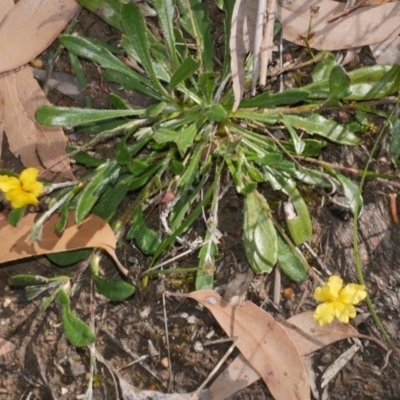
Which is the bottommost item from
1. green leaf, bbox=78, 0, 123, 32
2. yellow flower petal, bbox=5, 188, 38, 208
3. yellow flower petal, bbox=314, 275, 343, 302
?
yellow flower petal, bbox=314, 275, 343, 302

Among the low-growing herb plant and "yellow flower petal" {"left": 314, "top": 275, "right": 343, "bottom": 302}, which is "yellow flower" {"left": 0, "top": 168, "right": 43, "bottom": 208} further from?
"yellow flower petal" {"left": 314, "top": 275, "right": 343, "bottom": 302}

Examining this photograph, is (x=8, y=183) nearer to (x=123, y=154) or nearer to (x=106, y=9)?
(x=123, y=154)

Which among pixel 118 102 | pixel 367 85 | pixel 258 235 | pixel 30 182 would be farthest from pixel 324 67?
pixel 30 182

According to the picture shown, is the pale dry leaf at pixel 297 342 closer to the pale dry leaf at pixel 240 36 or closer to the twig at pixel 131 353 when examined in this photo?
the twig at pixel 131 353

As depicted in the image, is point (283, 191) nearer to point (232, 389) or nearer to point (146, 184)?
point (146, 184)

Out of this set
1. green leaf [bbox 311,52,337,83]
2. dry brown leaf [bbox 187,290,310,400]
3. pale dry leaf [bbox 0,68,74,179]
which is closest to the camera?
dry brown leaf [bbox 187,290,310,400]

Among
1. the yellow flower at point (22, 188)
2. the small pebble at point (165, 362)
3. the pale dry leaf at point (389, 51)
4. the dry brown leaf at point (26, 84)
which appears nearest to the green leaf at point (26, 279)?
the yellow flower at point (22, 188)

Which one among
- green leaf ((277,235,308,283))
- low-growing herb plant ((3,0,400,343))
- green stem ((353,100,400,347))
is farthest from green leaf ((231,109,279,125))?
green leaf ((277,235,308,283))
